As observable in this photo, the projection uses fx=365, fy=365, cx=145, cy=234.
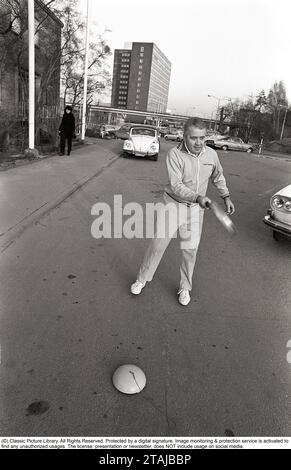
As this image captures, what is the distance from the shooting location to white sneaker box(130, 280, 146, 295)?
3.95m

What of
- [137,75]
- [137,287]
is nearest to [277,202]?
[137,287]

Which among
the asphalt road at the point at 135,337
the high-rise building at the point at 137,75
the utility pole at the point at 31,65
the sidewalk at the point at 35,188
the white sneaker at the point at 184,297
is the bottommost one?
the asphalt road at the point at 135,337

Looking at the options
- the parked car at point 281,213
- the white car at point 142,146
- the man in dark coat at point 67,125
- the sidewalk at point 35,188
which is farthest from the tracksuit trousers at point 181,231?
the white car at point 142,146

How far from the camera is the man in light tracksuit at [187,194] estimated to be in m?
3.25

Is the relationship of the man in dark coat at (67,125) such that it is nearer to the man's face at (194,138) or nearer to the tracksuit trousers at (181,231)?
the tracksuit trousers at (181,231)

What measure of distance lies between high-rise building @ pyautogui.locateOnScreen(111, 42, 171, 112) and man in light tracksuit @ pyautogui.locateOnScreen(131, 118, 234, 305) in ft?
492

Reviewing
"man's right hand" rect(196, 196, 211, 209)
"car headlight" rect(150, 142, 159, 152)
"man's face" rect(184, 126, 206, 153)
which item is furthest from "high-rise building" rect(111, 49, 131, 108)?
"man's right hand" rect(196, 196, 211, 209)

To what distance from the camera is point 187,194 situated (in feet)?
10.6

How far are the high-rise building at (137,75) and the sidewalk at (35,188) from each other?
14122 centimetres

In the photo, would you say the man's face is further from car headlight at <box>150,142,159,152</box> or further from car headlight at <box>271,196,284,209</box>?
car headlight at <box>150,142,159,152</box>

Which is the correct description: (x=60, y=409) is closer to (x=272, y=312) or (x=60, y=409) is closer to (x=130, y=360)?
(x=130, y=360)

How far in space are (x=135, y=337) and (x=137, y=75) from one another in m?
159
